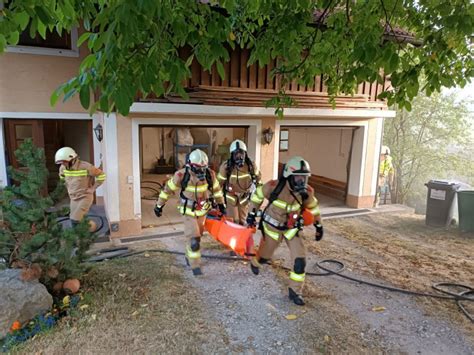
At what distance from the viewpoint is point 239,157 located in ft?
22.1

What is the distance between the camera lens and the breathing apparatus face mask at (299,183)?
16.3 ft

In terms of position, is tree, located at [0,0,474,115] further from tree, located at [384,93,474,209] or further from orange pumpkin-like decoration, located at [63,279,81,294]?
tree, located at [384,93,474,209]

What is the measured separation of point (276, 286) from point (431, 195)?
19.9 ft

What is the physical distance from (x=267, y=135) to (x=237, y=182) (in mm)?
2441

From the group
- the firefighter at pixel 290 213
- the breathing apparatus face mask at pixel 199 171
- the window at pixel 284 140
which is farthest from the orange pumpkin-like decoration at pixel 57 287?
the window at pixel 284 140

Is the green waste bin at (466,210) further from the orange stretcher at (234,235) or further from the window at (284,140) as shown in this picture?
the orange stretcher at (234,235)

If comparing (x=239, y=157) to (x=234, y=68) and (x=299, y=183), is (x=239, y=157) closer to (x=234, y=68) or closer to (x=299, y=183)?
(x=299, y=183)

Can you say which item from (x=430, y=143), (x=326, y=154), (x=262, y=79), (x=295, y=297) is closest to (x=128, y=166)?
(x=262, y=79)

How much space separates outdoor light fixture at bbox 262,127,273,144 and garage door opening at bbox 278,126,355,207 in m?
2.22

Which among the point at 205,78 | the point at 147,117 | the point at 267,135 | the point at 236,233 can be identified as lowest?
the point at 236,233

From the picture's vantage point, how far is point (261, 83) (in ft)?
28.5

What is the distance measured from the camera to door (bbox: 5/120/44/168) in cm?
822

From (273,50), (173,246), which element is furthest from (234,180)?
(273,50)

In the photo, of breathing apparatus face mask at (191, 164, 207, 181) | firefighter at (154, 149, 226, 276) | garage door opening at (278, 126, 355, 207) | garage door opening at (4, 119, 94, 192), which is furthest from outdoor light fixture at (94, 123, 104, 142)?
garage door opening at (278, 126, 355, 207)
